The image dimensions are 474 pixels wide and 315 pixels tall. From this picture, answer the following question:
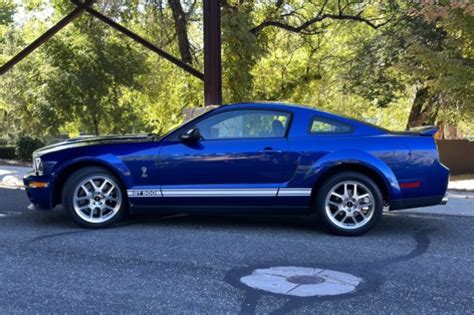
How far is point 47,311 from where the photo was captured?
4.18 m

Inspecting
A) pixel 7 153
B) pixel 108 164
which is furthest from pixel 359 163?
pixel 7 153

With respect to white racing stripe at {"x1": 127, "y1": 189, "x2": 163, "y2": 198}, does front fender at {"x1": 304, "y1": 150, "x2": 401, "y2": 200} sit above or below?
above

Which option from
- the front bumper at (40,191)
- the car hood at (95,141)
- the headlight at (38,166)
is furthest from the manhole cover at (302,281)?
the headlight at (38,166)

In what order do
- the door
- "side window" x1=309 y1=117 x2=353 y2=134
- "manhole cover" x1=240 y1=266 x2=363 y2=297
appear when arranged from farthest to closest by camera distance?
"side window" x1=309 y1=117 x2=353 y2=134
the door
"manhole cover" x1=240 y1=266 x2=363 y2=297

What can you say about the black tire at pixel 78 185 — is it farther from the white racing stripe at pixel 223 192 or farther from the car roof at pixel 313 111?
the car roof at pixel 313 111

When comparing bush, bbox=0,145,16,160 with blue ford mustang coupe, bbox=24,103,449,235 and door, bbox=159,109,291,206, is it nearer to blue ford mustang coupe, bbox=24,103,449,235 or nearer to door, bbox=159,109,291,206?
blue ford mustang coupe, bbox=24,103,449,235

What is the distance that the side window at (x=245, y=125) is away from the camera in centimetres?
690

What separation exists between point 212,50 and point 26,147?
11307 millimetres

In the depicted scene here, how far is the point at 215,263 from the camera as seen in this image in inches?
217

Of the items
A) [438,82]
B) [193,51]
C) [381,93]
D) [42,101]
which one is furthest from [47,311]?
[381,93]

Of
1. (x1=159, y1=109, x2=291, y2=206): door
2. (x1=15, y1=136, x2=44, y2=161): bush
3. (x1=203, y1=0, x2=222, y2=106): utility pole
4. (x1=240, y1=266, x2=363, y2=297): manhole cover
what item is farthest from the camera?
(x1=15, y1=136, x2=44, y2=161): bush

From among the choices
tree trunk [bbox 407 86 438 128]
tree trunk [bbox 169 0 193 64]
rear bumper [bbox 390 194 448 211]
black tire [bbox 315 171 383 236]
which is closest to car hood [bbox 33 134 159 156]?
black tire [bbox 315 171 383 236]

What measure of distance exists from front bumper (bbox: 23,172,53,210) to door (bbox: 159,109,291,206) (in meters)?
1.42

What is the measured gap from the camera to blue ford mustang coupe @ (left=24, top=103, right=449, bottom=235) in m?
6.70
